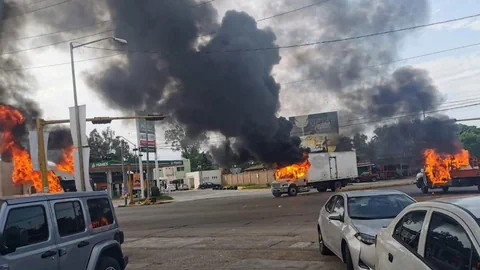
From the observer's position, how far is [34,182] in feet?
95.7

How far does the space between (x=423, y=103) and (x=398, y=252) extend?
145 ft

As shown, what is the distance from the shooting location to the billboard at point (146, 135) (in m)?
50.9

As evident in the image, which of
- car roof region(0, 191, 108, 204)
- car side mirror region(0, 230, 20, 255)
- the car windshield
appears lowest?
the car windshield

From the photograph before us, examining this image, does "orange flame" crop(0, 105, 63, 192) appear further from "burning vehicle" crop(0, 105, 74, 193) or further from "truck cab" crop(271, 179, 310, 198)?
"truck cab" crop(271, 179, 310, 198)

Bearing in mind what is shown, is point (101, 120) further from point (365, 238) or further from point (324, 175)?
point (324, 175)

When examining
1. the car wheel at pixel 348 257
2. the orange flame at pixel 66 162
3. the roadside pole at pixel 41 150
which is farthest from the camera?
the orange flame at pixel 66 162

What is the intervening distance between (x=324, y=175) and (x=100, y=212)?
32.7 meters

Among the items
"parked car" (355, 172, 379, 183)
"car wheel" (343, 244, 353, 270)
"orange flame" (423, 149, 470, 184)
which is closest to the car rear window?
"car wheel" (343, 244, 353, 270)

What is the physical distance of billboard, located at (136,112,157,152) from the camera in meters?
50.9

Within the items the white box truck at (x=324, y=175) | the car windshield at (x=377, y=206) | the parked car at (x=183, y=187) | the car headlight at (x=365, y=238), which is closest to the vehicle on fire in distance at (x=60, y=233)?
the car headlight at (x=365, y=238)

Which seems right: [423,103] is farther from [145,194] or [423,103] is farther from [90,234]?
[90,234]

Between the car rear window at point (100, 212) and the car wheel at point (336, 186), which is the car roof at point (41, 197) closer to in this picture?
the car rear window at point (100, 212)

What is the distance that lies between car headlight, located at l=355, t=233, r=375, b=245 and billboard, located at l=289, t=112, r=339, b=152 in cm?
5411

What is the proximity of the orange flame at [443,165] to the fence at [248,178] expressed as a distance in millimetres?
35444
